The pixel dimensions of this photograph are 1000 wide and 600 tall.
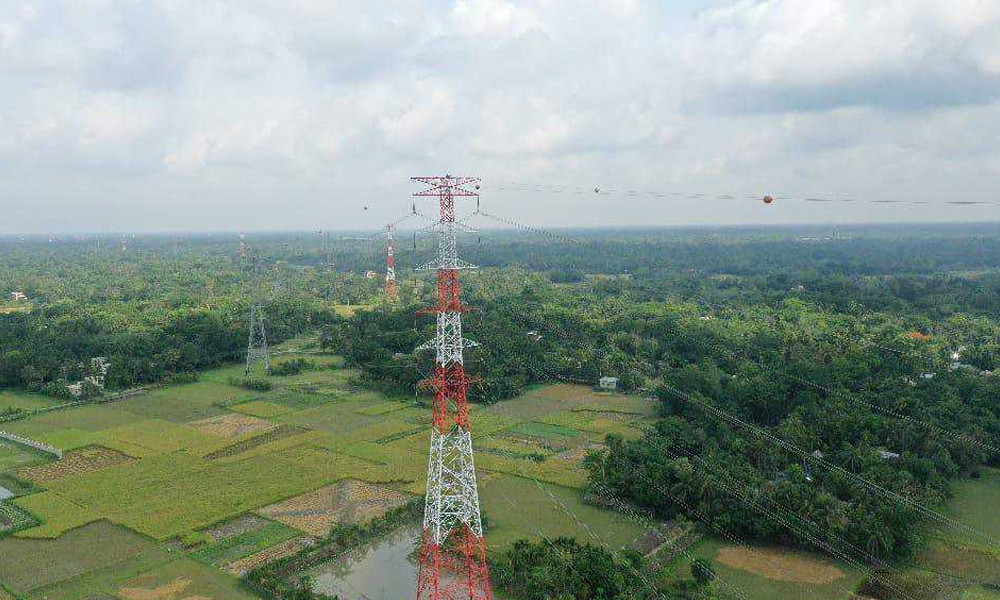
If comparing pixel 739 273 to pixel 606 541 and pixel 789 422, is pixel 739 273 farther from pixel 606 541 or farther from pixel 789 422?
pixel 606 541

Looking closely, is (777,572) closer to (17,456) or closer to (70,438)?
(17,456)

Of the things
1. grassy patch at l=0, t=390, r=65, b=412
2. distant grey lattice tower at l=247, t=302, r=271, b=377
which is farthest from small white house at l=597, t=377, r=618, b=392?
grassy patch at l=0, t=390, r=65, b=412

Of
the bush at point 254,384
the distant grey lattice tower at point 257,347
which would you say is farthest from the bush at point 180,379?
the distant grey lattice tower at point 257,347

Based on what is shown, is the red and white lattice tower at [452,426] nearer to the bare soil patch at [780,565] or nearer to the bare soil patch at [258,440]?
the bare soil patch at [780,565]

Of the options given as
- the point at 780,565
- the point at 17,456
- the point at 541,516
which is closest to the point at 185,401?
the point at 17,456

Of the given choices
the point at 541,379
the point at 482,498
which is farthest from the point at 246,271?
the point at 482,498

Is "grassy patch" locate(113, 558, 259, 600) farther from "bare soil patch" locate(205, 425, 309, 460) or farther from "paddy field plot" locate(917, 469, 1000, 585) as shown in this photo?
"paddy field plot" locate(917, 469, 1000, 585)
